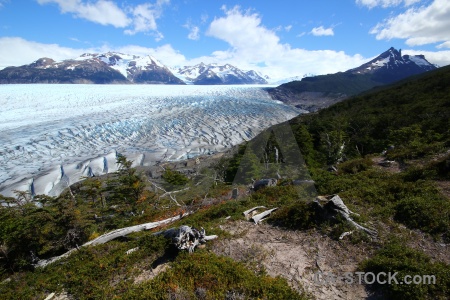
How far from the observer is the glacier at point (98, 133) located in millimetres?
33812

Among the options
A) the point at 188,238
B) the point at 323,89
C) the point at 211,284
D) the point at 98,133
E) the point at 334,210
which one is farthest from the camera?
the point at 323,89

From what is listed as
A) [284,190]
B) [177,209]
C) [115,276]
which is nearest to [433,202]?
[284,190]

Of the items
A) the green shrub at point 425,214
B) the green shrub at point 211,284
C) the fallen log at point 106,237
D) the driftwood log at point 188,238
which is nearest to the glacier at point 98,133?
the fallen log at point 106,237

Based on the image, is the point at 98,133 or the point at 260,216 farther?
the point at 98,133

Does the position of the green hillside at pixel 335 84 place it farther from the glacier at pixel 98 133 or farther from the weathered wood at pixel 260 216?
the weathered wood at pixel 260 216

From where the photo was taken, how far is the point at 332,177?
565 inches

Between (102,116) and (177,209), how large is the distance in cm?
4855

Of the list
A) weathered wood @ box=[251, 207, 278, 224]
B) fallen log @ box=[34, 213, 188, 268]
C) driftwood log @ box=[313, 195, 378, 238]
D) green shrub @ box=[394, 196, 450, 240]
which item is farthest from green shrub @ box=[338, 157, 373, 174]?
fallen log @ box=[34, 213, 188, 268]

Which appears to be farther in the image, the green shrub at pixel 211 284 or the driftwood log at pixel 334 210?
the driftwood log at pixel 334 210

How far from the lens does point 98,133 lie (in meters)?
46.9

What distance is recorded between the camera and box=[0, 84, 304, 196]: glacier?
3381 centimetres

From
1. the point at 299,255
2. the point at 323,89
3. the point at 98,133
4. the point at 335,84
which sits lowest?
the point at 98,133

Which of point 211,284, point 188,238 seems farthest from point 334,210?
point 188,238

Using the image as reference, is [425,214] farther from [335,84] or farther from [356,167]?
[335,84]
